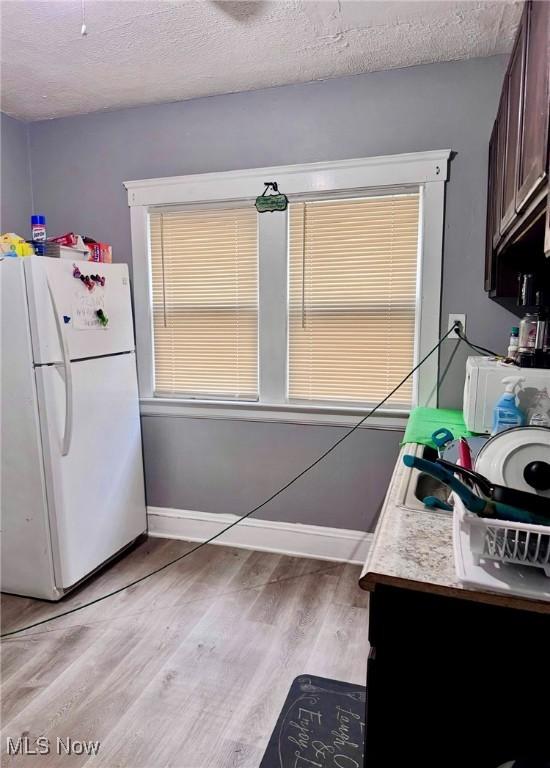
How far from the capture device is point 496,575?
86cm

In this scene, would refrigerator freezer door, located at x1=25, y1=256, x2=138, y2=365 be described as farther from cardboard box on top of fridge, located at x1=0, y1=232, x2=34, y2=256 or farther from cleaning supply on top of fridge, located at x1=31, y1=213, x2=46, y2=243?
cleaning supply on top of fridge, located at x1=31, y1=213, x2=46, y2=243

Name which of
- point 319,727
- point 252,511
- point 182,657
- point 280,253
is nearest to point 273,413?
point 252,511

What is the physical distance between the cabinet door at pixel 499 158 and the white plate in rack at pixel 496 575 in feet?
4.00

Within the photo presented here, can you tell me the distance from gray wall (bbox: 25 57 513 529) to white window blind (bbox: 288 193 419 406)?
0.20 m

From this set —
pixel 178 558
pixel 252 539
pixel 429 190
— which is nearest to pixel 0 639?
pixel 178 558

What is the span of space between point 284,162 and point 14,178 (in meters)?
1.66

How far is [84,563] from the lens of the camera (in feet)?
7.91

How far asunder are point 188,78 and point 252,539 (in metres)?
2.51

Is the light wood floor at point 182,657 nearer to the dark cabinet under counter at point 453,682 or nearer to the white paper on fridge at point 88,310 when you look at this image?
the dark cabinet under counter at point 453,682

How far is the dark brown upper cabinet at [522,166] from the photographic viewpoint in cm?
105

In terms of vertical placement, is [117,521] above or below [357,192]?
below

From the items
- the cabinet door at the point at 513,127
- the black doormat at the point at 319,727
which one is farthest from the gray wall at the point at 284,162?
the black doormat at the point at 319,727

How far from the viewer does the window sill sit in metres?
2.54

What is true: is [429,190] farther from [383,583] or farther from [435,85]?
[383,583]
